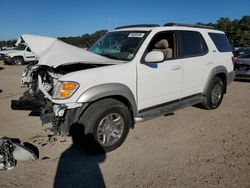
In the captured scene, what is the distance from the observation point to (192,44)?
234 inches

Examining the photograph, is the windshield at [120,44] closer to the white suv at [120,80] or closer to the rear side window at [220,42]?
the white suv at [120,80]

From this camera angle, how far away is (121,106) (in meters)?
4.52

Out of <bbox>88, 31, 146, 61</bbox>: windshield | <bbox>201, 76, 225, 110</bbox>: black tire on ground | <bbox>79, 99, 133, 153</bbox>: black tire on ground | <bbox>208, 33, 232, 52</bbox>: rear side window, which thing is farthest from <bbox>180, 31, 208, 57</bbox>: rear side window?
<bbox>79, 99, 133, 153</bbox>: black tire on ground

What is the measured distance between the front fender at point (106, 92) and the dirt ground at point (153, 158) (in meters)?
0.90

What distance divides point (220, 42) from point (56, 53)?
4.10 meters

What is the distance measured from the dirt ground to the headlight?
3.31 ft

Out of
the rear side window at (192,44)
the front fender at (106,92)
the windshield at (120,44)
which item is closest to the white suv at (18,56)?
the windshield at (120,44)

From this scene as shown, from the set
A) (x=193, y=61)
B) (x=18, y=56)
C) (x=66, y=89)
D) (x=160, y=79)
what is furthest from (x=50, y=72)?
(x=18, y=56)

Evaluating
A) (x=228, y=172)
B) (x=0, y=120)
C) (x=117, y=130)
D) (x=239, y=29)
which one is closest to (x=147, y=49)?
(x=117, y=130)

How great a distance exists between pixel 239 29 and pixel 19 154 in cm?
4854

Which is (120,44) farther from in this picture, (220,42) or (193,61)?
(220,42)

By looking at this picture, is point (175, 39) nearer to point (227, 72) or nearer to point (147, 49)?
point (147, 49)

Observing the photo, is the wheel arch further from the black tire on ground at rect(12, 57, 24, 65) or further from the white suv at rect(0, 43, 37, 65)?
the black tire on ground at rect(12, 57, 24, 65)

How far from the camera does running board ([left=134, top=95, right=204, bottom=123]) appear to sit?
4.90 m
